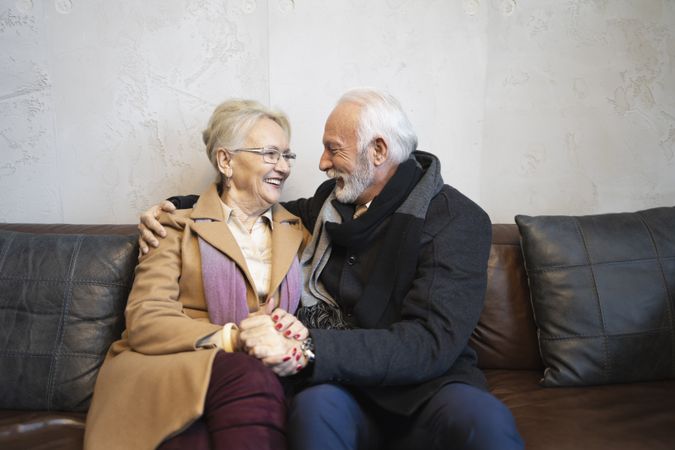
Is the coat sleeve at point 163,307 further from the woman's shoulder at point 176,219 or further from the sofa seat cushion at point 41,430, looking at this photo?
the sofa seat cushion at point 41,430

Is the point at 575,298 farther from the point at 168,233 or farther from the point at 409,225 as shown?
the point at 168,233

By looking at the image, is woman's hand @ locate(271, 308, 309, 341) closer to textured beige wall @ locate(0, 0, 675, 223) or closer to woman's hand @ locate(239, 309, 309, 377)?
woman's hand @ locate(239, 309, 309, 377)

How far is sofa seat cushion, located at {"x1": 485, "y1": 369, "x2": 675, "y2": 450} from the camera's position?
1.15 metres

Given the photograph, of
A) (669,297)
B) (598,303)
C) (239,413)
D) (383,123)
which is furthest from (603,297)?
(239,413)

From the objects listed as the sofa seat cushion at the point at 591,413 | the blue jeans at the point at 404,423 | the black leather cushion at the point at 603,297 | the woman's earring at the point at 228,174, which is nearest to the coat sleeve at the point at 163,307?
the woman's earring at the point at 228,174

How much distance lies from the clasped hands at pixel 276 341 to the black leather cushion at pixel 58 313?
0.58 metres

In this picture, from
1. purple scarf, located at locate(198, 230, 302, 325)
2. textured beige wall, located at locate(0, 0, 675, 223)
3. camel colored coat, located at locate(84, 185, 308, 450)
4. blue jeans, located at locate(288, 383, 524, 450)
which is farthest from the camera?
textured beige wall, located at locate(0, 0, 675, 223)

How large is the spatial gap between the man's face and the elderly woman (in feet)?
0.66

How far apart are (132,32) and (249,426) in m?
1.62

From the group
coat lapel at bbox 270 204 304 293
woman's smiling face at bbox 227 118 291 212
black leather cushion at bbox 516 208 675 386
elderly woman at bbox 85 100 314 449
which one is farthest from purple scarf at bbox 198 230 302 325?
black leather cushion at bbox 516 208 675 386

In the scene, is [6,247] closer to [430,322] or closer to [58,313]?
[58,313]

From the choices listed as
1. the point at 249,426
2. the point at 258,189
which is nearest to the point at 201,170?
the point at 258,189

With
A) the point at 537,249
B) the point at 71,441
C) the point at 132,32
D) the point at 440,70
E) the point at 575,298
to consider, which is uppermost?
the point at 132,32

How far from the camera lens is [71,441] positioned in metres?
1.26
